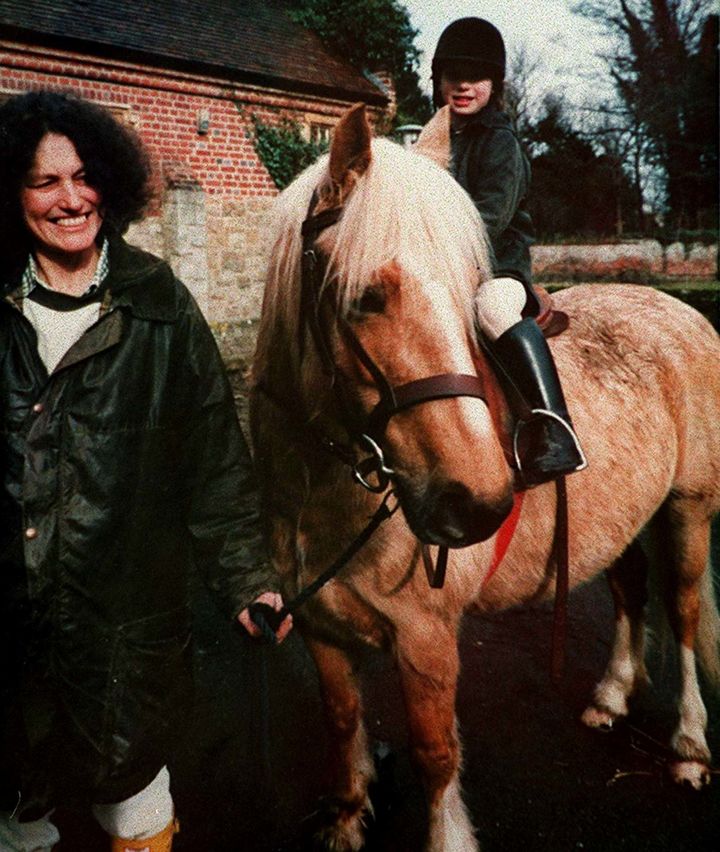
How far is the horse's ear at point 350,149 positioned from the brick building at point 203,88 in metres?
2.42

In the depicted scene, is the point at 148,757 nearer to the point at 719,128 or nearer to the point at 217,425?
the point at 217,425

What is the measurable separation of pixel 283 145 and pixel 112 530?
991 cm

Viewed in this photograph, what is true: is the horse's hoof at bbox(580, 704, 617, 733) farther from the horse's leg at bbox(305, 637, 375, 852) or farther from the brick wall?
→ the brick wall

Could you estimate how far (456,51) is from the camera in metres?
2.23

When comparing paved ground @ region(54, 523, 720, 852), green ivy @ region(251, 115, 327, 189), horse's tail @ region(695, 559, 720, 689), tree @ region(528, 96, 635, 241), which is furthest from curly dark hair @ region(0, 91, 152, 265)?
green ivy @ region(251, 115, 327, 189)

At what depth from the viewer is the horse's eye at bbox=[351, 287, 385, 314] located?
4.46 ft

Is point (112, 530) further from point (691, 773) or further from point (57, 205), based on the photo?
point (691, 773)

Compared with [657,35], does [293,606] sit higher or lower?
lower

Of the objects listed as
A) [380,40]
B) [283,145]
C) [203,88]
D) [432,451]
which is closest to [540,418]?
[432,451]

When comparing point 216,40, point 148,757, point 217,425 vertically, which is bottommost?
point 148,757

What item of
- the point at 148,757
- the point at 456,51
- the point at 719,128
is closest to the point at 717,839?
the point at 148,757

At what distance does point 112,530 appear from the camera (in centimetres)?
152

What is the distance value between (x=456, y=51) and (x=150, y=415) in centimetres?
176

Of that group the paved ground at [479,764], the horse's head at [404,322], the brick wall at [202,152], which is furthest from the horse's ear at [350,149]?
the brick wall at [202,152]
